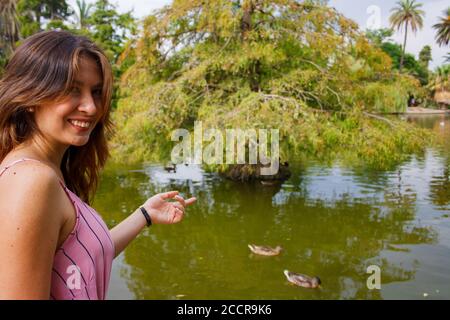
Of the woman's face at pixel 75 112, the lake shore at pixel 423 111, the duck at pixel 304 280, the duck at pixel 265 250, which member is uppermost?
the lake shore at pixel 423 111

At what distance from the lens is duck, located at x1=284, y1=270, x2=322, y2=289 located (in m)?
5.40

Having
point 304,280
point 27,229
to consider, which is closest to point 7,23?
point 304,280

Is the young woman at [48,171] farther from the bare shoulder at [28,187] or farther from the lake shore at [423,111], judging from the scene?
the lake shore at [423,111]

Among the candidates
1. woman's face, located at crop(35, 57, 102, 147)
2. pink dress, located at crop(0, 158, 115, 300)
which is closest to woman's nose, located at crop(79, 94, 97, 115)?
woman's face, located at crop(35, 57, 102, 147)

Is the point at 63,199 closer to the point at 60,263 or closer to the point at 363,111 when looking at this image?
the point at 60,263

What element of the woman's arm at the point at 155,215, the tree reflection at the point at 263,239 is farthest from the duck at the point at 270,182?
the woman's arm at the point at 155,215

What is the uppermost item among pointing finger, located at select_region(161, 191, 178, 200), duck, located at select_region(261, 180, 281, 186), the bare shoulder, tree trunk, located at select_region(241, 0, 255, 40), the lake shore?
tree trunk, located at select_region(241, 0, 255, 40)

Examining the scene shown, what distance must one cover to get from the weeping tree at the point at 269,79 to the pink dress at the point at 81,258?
8.30 m

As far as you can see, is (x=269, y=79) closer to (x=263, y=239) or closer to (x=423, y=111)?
(x=263, y=239)

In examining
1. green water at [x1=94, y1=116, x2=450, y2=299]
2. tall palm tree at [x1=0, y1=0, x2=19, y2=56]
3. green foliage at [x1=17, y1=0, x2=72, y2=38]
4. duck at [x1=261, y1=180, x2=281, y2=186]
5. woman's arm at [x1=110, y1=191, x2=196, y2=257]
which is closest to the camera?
woman's arm at [x1=110, y1=191, x2=196, y2=257]

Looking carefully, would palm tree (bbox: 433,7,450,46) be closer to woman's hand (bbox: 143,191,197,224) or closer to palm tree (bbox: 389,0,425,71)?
palm tree (bbox: 389,0,425,71)

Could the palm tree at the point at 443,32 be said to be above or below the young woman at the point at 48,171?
above

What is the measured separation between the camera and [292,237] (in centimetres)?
741

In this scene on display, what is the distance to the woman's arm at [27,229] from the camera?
927mm
